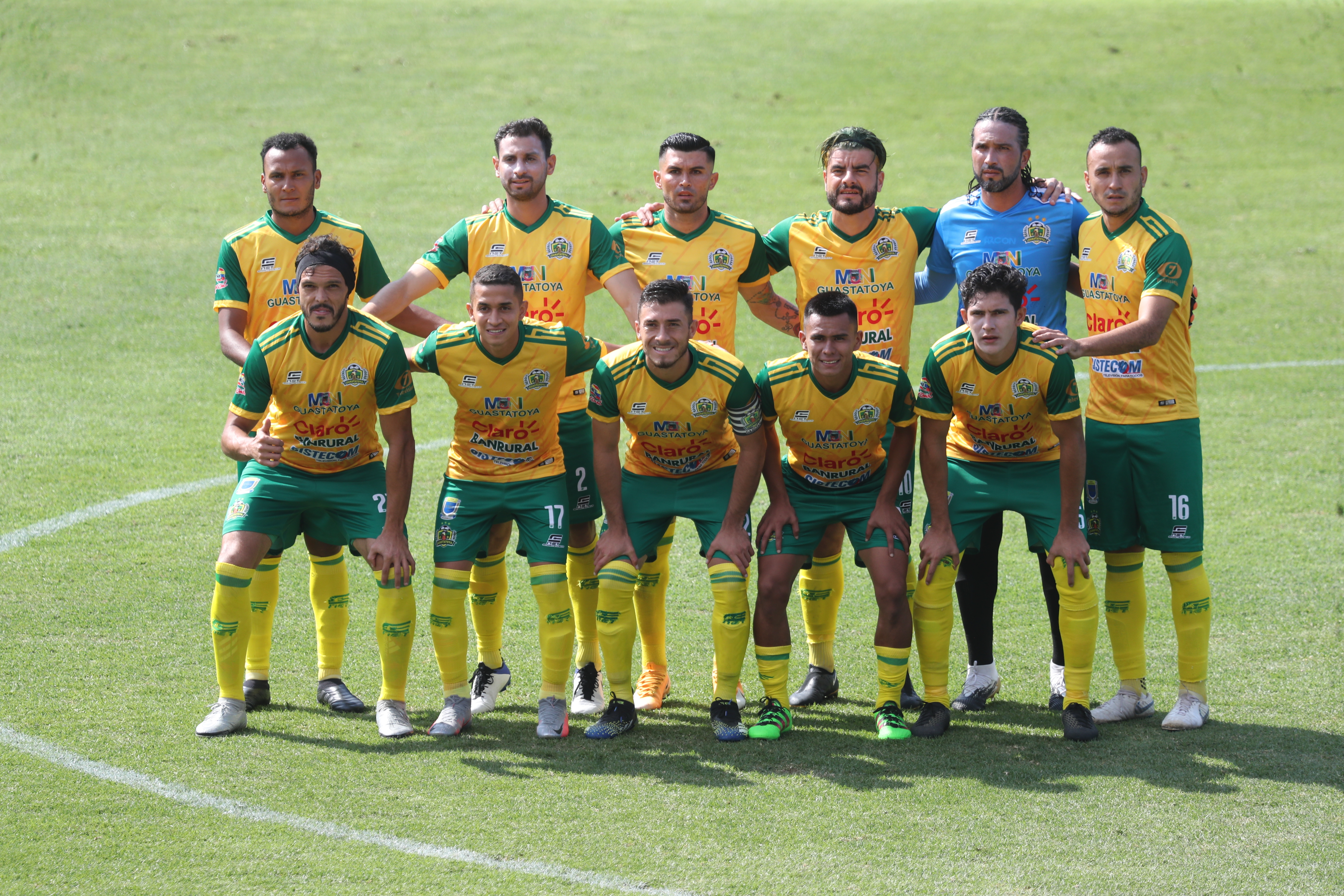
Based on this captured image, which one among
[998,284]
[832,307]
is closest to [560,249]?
[832,307]

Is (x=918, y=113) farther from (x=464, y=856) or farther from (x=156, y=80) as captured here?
(x=464, y=856)

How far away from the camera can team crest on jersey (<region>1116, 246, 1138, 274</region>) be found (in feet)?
21.1

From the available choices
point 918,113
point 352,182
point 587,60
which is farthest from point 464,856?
point 587,60

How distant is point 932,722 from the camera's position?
20.7ft

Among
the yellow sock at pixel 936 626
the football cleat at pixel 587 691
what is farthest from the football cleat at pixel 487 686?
the yellow sock at pixel 936 626

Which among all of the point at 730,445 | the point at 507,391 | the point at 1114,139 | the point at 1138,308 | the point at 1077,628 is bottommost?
the point at 1077,628

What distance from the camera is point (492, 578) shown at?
6.79 metres

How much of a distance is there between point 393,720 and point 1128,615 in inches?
135

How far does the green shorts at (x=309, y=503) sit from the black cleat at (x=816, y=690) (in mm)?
2178

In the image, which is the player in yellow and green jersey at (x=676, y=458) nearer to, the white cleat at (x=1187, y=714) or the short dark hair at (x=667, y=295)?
the short dark hair at (x=667, y=295)

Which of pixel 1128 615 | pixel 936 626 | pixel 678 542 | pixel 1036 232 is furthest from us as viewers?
pixel 678 542

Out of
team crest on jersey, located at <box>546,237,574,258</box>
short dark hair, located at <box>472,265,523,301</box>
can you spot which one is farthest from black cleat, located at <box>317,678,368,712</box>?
team crest on jersey, located at <box>546,237,574,258</box>

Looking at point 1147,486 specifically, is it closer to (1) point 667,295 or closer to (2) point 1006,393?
(2) point 1006,393

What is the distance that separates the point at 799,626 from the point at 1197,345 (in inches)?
341
